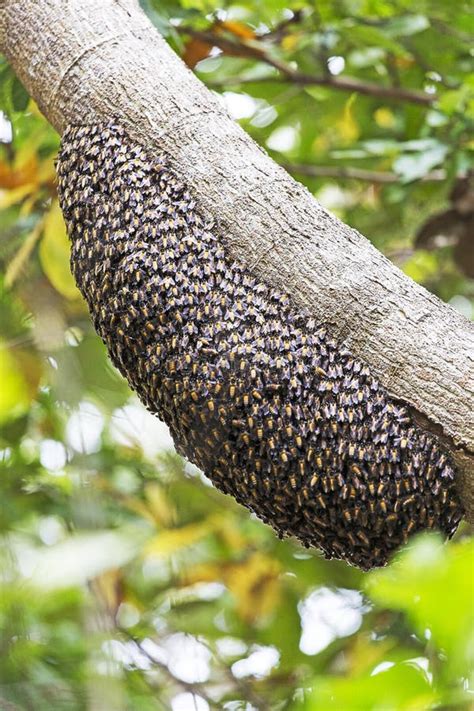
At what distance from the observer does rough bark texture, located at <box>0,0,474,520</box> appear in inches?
64.1

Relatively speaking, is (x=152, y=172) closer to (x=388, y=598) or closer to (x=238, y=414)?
A: (x=238, y=414)

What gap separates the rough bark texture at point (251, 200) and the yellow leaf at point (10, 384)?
0.95 metres

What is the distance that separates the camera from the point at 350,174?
3348 mm

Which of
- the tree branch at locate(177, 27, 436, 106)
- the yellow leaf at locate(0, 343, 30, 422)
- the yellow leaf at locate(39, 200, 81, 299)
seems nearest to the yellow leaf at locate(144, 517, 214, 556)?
the yellow leaf at locate(0, 343, 30, 422)

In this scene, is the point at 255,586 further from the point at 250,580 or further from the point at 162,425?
the point at 162,425

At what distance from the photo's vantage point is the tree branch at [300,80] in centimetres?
302

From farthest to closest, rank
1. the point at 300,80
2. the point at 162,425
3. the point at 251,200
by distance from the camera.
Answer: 1. the point at 300,80
2. the point at 162,425
3. the point at 251,200

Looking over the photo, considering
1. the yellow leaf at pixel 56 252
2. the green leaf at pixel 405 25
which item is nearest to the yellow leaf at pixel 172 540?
the yellow leaf at pixel 56 252

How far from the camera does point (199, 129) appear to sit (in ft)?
6.01

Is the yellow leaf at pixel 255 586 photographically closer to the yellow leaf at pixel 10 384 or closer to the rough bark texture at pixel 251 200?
the yellow leaf at pixel 10 384

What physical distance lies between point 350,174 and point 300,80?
0.37 meters

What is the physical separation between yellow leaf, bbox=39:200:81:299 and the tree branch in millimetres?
723

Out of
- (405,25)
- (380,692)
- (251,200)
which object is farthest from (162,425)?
(380,692)

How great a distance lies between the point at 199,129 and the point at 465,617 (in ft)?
4.12
